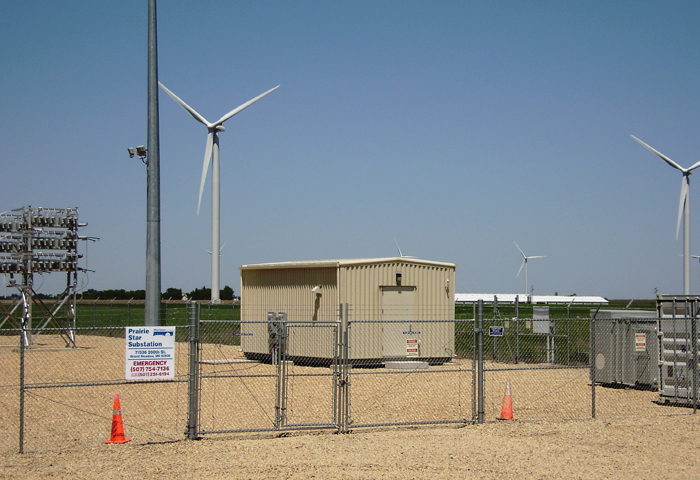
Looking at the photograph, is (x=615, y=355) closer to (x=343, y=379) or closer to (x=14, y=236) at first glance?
(x=343, y=379)

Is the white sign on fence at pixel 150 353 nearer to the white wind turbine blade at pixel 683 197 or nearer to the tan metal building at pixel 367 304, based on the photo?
the tan metal building at pixel 367 304

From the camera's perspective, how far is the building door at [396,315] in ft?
68.2

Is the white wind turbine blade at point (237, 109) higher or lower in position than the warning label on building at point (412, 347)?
higher

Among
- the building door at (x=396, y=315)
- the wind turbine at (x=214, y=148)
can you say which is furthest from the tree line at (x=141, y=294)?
the building door at (x=396, y=315)

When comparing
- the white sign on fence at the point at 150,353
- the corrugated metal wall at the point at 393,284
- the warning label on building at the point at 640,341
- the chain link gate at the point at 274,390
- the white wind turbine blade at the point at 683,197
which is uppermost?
the white wind turbine blade at the point at 683,197

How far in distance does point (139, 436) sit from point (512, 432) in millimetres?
5679

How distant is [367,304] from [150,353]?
10282 mm

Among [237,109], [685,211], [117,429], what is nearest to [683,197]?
[685,211]

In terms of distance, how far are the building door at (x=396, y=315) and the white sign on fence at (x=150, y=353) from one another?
9968 millimetres

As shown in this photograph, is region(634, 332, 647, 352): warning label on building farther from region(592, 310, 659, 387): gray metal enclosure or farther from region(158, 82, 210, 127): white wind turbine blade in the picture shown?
region(158, 82, 210, 127): white wind turbine blade

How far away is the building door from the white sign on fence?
32.7ft

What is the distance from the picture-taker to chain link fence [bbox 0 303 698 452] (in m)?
11.7

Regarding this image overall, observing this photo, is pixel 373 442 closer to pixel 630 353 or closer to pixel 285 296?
pixel 630 353

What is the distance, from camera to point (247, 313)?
77.9 feet
